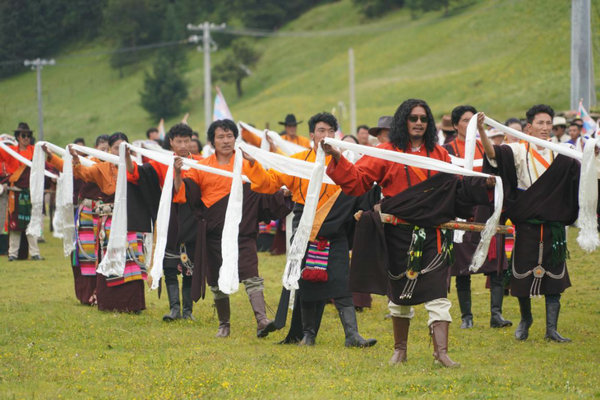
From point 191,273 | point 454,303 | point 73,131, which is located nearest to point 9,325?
point 191,273

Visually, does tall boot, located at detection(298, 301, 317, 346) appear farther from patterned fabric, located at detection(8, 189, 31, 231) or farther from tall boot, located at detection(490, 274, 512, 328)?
patterned fabric, located at detection(8, 189, 31, 231)

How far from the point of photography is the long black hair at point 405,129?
7480 millimetres

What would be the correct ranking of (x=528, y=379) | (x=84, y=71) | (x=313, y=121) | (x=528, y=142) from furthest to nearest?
(x=84, y=71), (x=313, y=121), (x=528, y=142), (x=528, y=379)

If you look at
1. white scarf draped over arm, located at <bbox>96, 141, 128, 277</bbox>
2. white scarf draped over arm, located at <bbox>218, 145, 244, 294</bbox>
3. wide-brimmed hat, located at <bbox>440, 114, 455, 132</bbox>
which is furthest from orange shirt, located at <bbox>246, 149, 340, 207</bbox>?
wide-brimmed hat, located at <bbox>440, 114, 455, 132</bbox>

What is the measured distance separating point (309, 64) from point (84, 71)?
1681 cm

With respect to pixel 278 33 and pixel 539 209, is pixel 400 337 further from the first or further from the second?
pixel 278 33

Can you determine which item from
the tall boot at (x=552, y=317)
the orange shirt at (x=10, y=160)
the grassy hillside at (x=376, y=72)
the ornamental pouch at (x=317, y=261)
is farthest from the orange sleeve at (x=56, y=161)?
the grassy hillside at (x=376, y=72)

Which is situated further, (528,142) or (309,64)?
(309,64)

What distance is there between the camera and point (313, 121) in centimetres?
902

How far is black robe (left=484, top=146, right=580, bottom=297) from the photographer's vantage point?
834 cm

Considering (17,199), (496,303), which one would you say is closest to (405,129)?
(496,303)

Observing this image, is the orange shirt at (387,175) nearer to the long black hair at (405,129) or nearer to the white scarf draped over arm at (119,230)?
the long black hair at (405,129)

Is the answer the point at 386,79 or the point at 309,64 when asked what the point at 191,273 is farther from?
the point at 309,64

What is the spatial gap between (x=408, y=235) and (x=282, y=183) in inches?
70.9
